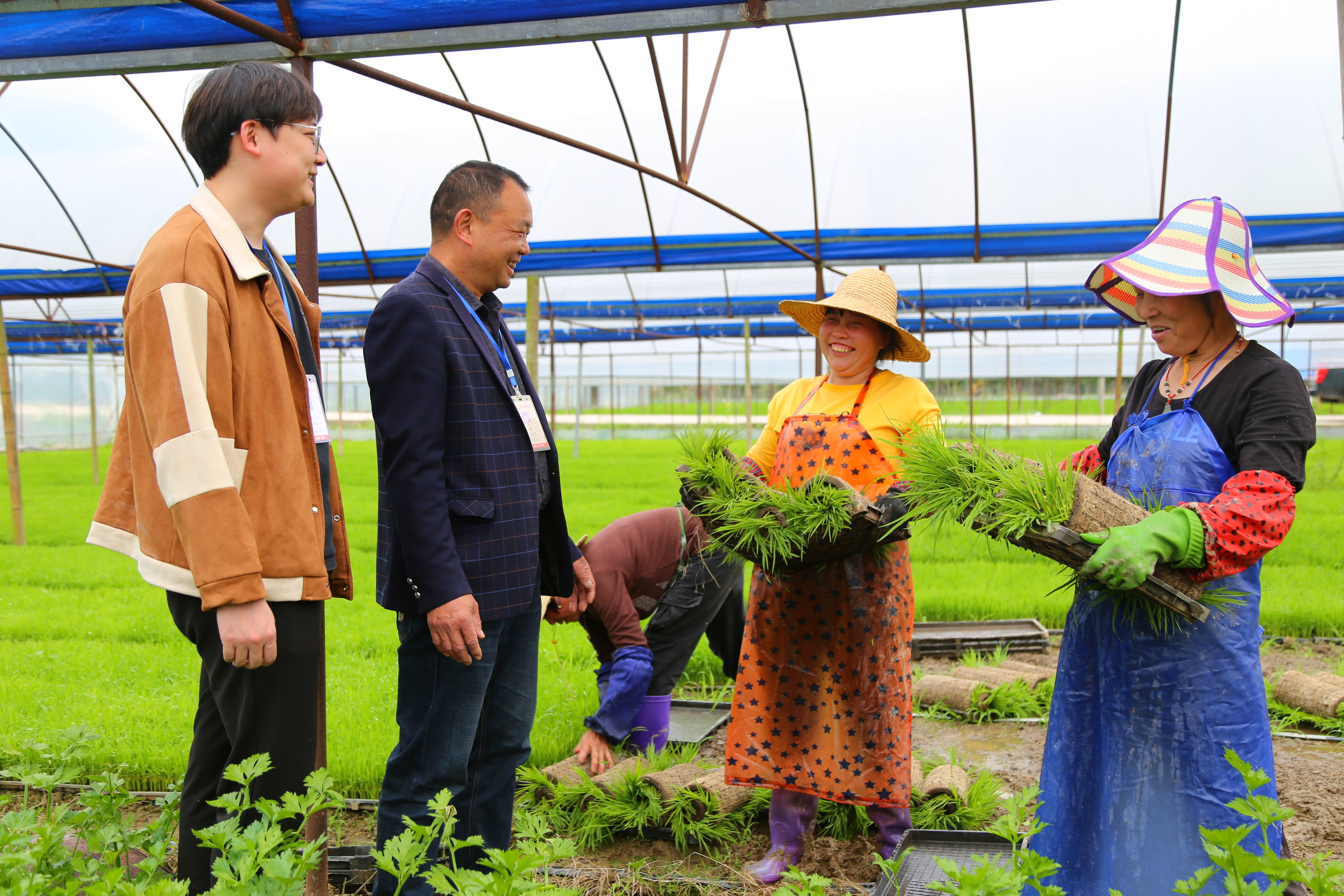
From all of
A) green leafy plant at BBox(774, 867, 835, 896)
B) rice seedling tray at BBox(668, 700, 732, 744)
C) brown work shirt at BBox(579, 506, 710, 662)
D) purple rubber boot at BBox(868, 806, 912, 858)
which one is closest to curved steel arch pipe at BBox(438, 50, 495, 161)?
brown work shirt at BBox(579, 506, 710, 662)

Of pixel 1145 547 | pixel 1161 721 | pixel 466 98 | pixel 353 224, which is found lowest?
pixel 1161 721

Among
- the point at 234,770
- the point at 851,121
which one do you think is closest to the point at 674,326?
the point at 851,121

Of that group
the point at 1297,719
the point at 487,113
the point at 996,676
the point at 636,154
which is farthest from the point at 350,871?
the point at 636,154

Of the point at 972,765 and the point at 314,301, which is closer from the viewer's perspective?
the point at 314,301

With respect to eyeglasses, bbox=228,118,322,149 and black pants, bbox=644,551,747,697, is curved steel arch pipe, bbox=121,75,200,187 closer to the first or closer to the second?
black pants, bbox=644,551,747,697

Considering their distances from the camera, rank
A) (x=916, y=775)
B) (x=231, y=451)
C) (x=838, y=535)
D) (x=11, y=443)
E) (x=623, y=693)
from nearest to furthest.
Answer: (x=231, y=451), (x=838, y=535), (x=916, y=775), (x=623, y=693), (x=11, y=443)

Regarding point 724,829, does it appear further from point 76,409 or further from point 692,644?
point 76,409

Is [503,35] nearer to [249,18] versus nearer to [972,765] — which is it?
[249,18]

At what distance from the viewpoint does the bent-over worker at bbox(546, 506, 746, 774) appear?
2.92 meters

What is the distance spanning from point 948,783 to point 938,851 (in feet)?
1.10

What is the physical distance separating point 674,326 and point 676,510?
12431mm

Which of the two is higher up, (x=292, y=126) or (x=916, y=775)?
(x=292, y=126)

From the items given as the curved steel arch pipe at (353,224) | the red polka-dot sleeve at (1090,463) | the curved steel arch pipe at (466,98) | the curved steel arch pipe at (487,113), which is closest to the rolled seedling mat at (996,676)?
the red polka-dot sleeve at (1090,463)

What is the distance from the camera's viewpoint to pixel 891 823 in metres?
2.32
